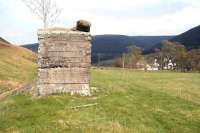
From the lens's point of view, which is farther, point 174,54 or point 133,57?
point 133,57

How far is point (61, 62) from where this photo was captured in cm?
2272

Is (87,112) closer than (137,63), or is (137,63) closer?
(87,112)

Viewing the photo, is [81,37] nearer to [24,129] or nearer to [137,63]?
[24,129]

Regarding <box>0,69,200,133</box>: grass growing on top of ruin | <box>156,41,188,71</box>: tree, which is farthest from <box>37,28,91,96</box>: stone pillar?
<box>156,41,188,71</box>: tree

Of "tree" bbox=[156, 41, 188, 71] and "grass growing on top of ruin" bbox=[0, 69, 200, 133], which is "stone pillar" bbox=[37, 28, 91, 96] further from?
"tree" bbox=[156, 41, 188, 71]

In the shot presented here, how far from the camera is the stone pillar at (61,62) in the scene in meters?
22.6

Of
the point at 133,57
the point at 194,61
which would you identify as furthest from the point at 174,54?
the point at 133,57

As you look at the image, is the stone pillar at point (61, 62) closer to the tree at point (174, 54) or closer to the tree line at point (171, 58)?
the tree line at point (171, 58)

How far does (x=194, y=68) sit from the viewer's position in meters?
135

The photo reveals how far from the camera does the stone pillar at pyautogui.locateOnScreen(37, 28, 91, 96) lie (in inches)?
891

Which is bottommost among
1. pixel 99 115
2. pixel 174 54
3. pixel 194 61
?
pixel 99 115

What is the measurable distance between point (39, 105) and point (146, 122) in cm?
494

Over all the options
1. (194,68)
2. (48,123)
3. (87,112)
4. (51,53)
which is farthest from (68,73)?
(194,68)

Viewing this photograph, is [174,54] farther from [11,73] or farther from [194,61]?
[11,73]
